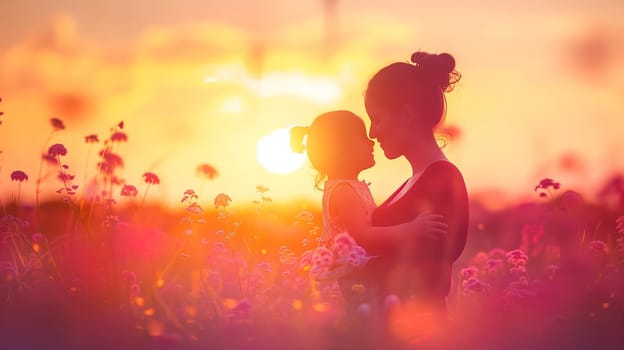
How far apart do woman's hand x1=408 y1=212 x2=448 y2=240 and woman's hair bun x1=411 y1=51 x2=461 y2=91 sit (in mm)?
993

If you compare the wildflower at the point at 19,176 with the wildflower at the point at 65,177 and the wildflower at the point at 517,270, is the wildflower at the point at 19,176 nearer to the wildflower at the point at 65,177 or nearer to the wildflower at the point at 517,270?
the wildflower at the point at 65,177

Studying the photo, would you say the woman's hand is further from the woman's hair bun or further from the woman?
the woman's hair bun

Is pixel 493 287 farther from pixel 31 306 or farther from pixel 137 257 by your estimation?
pixel 31 306

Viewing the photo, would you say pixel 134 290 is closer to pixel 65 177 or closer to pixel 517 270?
pixel 65 177

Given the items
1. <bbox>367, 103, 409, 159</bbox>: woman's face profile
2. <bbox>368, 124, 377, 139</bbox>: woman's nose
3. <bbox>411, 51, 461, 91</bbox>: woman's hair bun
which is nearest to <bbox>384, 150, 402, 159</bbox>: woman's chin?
<bbox>367, 103, 409, 159</bbox>: woman's face profile

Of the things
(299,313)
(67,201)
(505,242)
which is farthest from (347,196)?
(505,242)

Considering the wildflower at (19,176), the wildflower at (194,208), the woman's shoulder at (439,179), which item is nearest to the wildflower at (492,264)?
the woman's shoulder at (439,179)

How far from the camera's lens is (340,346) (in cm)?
488

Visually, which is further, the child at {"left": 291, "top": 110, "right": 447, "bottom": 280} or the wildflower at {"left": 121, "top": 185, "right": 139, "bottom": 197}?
the wildflower at {"left": 121, "top": 185, "right": 139, "bottom": 197}

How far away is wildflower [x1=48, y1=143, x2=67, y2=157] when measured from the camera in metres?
6.33

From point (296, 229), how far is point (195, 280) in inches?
40.7

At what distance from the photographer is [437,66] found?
17.7 feet

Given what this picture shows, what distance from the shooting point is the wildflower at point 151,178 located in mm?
6680

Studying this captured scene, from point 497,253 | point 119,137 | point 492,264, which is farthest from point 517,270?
point 119,137
